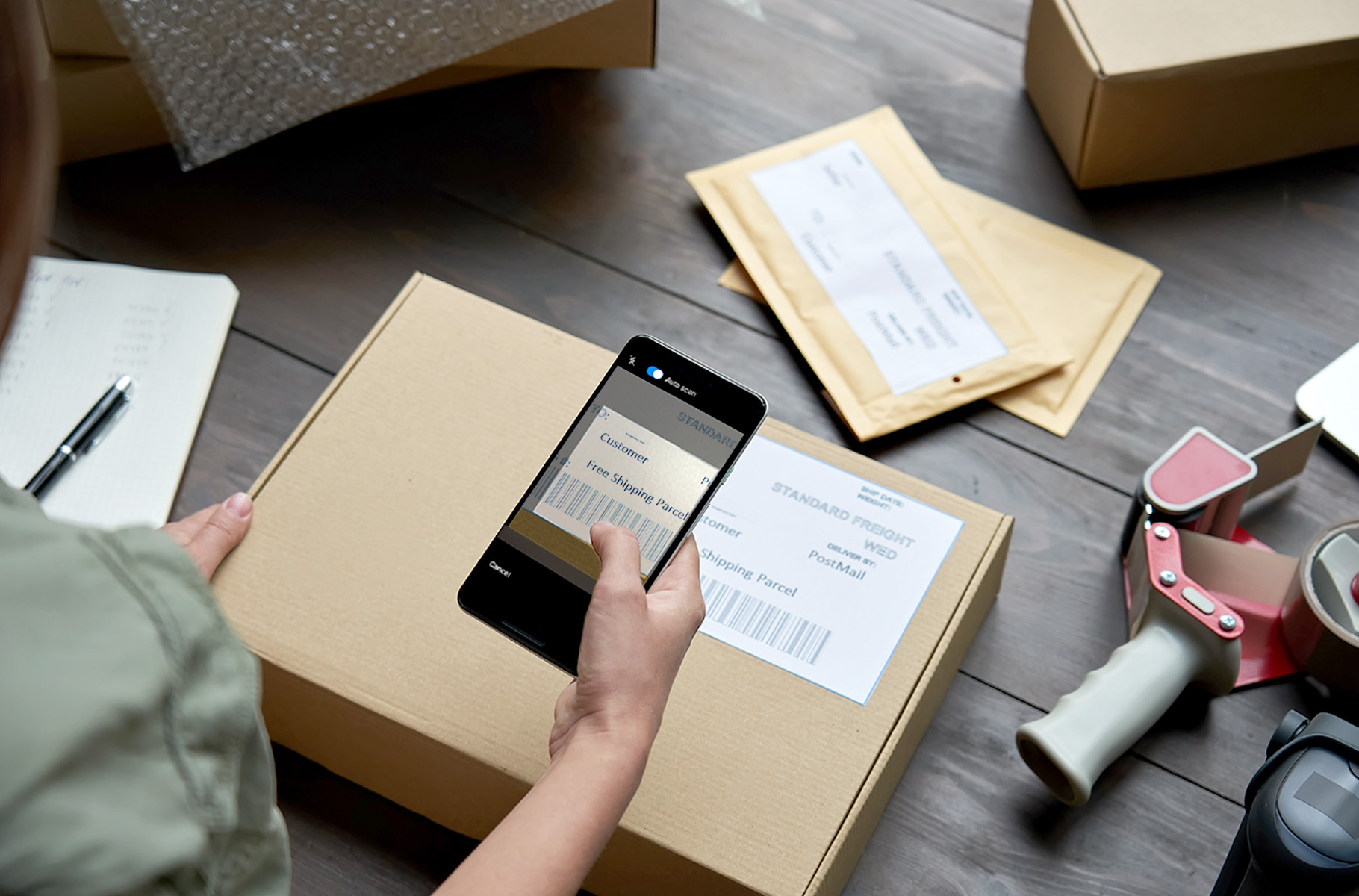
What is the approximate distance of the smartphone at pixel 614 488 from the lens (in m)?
0.52

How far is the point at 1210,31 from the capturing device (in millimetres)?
758

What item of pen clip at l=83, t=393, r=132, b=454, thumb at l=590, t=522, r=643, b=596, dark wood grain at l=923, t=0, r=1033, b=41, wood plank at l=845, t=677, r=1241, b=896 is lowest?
wood plank at l=845, t=677, r=1241, b=896

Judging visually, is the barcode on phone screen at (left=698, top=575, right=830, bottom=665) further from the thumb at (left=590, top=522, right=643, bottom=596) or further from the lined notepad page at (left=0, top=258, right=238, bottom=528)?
the lined notepad page at (left=0, top=258, right=238, bottom=528)

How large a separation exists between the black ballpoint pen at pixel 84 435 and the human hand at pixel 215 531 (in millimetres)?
133

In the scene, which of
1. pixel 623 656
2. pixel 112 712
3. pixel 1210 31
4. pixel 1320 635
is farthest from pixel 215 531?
pixel 1210 31

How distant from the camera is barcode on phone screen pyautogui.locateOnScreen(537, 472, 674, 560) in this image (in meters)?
0.52

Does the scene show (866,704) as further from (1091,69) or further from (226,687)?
(1091,69)

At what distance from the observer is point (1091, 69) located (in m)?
0.77

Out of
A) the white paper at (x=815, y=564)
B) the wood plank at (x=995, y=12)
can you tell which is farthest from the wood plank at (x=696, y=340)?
the wood plank at (x=995, y=12)

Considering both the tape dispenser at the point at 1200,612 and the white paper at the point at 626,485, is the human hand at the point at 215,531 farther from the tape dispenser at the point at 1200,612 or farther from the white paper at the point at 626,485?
the tape dispenser at the point at 1200,612

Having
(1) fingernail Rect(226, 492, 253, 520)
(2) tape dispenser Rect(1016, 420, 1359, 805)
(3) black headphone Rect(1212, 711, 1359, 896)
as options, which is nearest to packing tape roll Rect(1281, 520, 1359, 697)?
(2) tape dispenser Rect(1016, 420, 1359, 805)

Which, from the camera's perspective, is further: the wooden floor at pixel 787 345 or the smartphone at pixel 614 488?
the wooden floor at pixel 787 345

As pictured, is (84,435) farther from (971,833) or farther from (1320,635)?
(1320,635)

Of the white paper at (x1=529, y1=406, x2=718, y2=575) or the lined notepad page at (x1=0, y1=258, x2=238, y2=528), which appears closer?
the white paper at (x1=529, y1=406, x2=718, y2=575)
